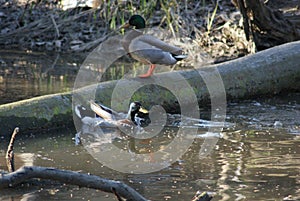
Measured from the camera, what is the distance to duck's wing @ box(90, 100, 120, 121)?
24.5 feet

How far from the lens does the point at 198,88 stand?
8.45 metres

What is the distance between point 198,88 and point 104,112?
1.45m

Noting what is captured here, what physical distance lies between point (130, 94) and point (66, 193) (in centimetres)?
314

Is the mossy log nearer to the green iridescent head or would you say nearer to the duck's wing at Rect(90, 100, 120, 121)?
the duck's wing at Rect(90, 100, 120, 121)

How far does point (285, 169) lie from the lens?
5609 millimetres

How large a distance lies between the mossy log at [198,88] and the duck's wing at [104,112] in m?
0.23

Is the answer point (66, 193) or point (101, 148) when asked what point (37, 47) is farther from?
point (66, 193)

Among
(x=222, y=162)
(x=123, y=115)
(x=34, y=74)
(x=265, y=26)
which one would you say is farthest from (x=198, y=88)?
(x=34, y=74)

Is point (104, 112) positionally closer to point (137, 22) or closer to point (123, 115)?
point (123, 115)

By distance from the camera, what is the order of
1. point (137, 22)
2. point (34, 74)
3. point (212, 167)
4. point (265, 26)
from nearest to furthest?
point (212, 167), point (137, 22), point (265, 26), point (34, 74)

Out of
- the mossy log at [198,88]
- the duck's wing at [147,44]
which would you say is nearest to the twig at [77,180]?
the mossy log at [198,88]

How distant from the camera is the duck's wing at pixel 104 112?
294 inches

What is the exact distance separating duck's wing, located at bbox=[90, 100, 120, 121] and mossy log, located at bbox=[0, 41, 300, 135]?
9.0 inches

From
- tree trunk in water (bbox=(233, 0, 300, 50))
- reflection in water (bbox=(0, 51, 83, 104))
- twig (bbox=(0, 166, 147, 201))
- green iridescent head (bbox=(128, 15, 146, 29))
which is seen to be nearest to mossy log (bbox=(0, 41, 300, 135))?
tree trunk in water (bbox=(233, 0, 300, 50))
